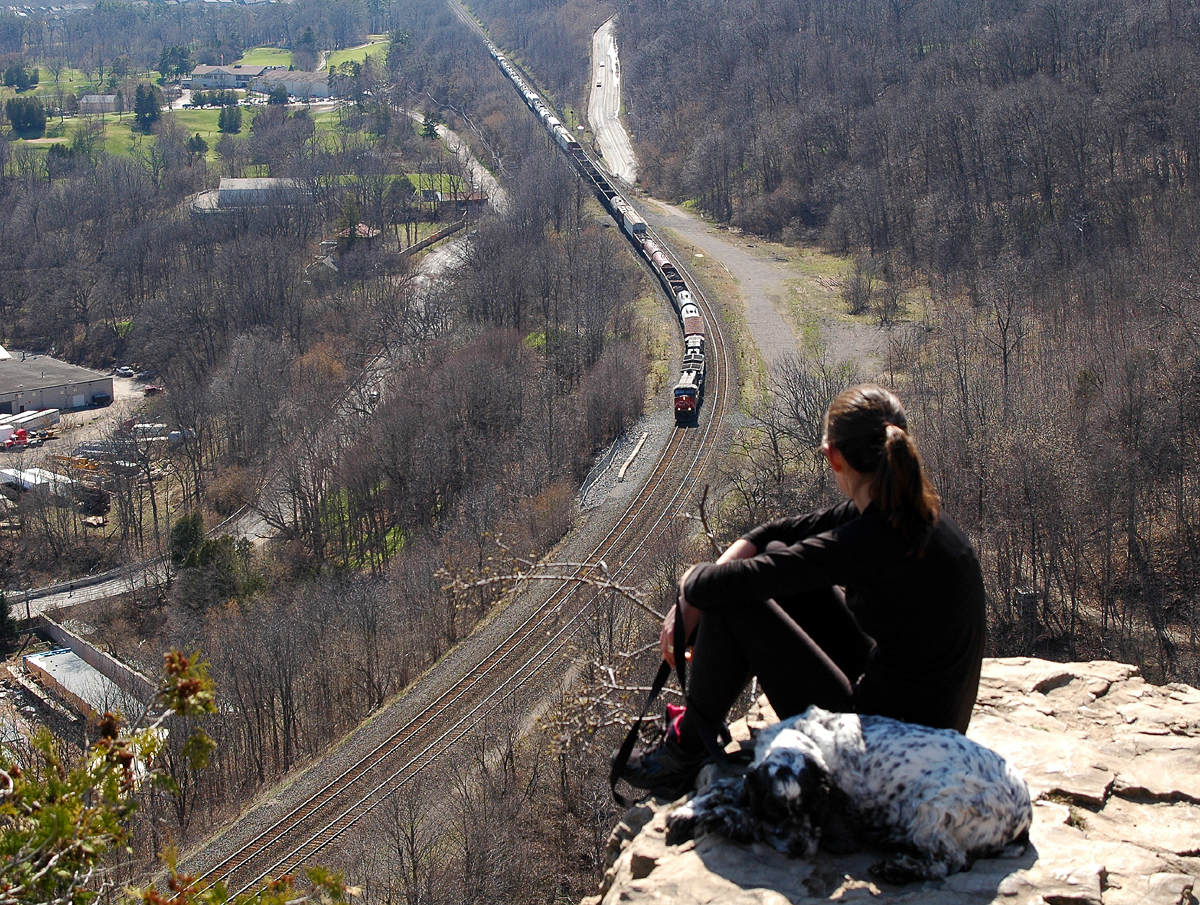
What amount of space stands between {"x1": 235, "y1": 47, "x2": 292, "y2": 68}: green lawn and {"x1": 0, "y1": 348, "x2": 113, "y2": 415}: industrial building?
346 feet

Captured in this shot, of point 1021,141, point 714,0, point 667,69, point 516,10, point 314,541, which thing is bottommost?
point 314,541

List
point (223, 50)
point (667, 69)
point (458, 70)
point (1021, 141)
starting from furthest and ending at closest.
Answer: point (223, 50), point (458, 70), point (667, 69), point (1021, 141)

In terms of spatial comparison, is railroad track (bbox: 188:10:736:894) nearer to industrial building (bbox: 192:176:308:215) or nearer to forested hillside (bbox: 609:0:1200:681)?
forested hillside (bbox: 609:0:1200:681)

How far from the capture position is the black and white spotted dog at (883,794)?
3.79 meters

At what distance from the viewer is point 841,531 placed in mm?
3893

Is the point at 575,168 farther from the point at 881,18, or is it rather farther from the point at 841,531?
the point at 841,531

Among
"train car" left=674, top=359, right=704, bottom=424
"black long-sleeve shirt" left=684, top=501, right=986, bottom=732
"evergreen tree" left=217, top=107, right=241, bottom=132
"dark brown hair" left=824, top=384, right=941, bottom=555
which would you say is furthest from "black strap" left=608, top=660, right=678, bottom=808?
"evergreen tree" left=217, top=107, right=241, bottom=132

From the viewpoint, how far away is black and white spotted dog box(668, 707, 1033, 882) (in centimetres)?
379

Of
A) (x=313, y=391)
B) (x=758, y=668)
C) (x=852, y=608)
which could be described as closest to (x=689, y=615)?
(x=758, y=668)

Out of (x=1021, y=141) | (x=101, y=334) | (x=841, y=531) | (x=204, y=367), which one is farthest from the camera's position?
(x=101, y=334)

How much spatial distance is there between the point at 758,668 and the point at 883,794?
0.68 m

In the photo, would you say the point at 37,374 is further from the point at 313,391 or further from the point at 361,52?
the point at 361,52

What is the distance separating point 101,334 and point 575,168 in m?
36.8

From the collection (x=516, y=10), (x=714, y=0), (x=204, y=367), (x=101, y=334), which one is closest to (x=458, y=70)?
(x=516, y=10)
